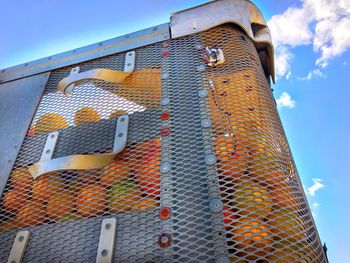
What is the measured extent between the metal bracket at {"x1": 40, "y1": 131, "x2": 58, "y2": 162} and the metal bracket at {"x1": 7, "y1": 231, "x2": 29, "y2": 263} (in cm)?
29

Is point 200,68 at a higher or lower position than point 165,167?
higher

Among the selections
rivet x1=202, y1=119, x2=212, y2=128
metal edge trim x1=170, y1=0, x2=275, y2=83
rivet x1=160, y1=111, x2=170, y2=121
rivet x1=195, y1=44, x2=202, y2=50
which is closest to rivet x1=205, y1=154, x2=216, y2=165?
rivet x1=202, y1=119, x2=212, y2=128

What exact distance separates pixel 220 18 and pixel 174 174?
0.81 metres

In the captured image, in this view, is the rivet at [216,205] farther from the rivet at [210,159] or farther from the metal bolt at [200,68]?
the metal bolt at [200,68]

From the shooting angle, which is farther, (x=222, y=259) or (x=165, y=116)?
(x=165, y=116)

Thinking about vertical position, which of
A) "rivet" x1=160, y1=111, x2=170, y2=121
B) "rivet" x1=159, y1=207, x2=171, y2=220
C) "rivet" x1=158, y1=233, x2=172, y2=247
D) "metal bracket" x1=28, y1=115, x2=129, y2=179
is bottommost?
"rivet" x1=158, y1=233, x2=172, y2=247

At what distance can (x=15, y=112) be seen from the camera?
57.2 inches

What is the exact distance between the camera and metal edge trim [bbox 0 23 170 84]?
150 cm

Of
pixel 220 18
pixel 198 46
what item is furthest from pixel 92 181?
pixel 220 18

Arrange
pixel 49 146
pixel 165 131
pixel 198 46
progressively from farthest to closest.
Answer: pixel 198 46, pixel 49 146, pixel 165 131

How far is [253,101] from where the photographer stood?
118cm

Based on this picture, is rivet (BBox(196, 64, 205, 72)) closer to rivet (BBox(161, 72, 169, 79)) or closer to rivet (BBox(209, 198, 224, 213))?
rivet (BBox(161, 72, 169, 79))

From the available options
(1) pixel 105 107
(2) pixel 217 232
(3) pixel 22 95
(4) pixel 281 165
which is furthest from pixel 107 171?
(3) pixel 22 95

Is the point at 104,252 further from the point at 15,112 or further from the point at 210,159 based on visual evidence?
the point at 15,112
